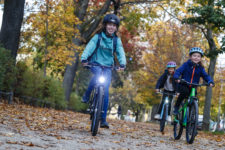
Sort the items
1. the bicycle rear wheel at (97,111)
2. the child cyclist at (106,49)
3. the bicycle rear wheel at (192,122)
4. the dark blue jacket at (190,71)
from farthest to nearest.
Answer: the dark blue jacket at (190,71) → the bicycle rear wheel at (192,122) → the child cyclist at (106,49) → the bicycle rear wheel at (97,111)

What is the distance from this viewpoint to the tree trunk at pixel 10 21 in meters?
12.5

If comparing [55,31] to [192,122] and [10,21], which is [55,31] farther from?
[192,122]

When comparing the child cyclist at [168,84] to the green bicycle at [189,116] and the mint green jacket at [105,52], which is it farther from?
the mint green jacket at [105,52]

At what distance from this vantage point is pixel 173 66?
10.1 m

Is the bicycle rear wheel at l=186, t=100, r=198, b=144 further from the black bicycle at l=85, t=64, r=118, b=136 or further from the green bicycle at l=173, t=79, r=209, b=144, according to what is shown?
the black bicycle at l=85, t=64, r=118, b=136

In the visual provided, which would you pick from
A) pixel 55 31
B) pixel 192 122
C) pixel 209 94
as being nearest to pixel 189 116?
pixel 192 122

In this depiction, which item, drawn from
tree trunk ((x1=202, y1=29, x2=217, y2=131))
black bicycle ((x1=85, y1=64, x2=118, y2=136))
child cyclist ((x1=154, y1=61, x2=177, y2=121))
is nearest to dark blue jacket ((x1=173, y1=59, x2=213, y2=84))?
black bicycle ((x1=85, y1=64, x2=118, y2=136))

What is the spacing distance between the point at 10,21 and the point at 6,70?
1.88 m

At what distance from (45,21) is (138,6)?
7.05 m

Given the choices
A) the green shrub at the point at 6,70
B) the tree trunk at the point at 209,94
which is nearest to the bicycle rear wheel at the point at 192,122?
the green shrub at the point at 6,70

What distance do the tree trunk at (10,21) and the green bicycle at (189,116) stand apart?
7311mm

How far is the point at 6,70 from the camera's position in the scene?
11.9 m

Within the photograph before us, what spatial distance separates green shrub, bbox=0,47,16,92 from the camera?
11221 millimetres

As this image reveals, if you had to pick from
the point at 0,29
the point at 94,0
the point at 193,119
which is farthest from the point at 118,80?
the point at 193,119
